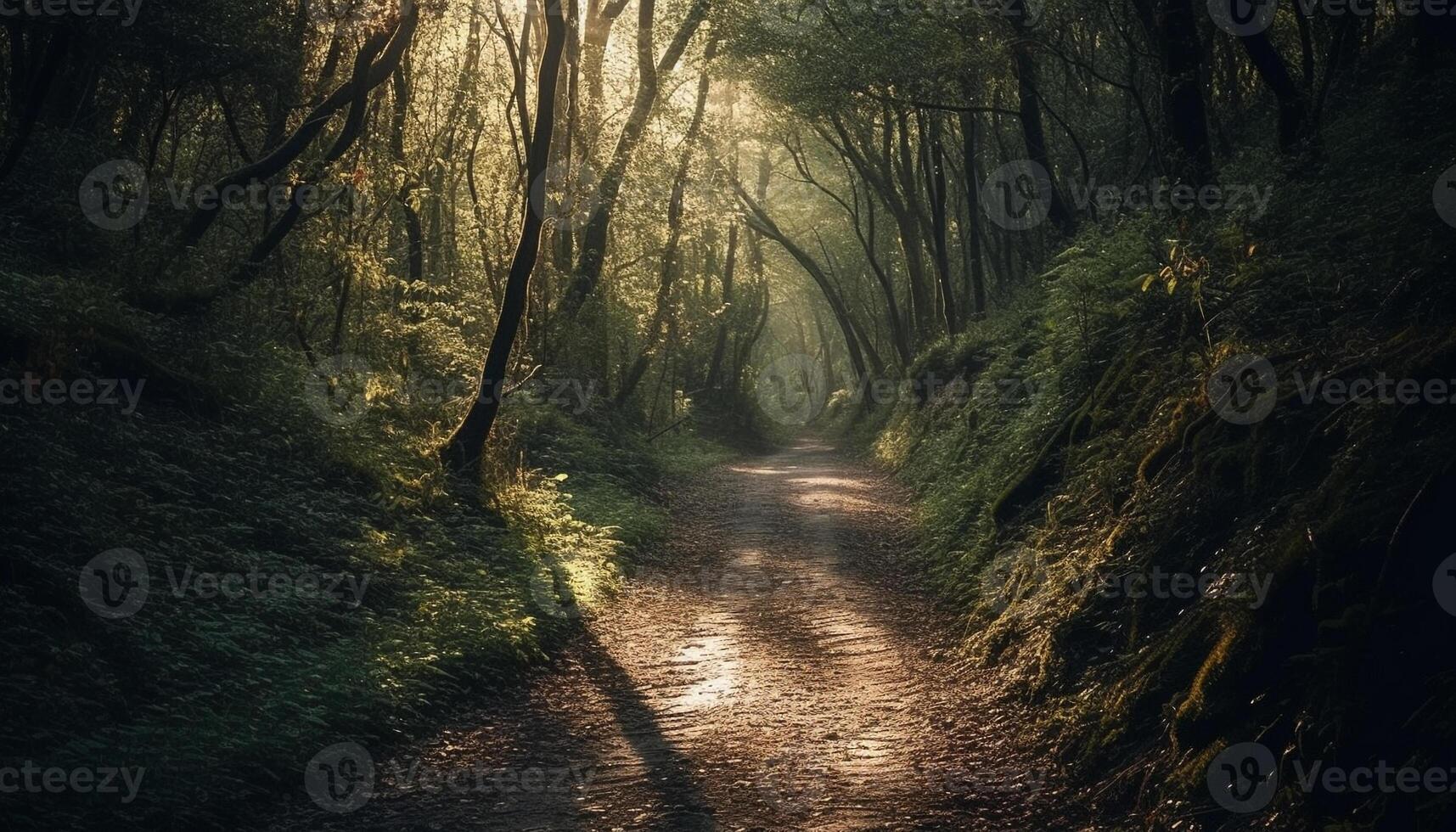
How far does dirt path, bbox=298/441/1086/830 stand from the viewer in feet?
21.3

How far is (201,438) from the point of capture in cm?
1091

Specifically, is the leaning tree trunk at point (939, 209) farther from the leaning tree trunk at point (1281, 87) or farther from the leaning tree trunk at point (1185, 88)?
the leaning tree trunk at point (1281, 87)

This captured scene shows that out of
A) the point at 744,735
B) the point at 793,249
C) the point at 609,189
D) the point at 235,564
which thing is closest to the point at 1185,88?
the point at 744,735

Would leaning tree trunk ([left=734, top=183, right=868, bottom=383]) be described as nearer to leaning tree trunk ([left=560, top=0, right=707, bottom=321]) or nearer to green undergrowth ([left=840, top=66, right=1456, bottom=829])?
leaning tree trunk ([left=560, top=0, right=707, bottom=321])

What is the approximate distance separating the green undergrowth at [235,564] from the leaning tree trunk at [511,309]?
448 millimetres

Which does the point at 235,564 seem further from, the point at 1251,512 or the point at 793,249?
the point at 793,249

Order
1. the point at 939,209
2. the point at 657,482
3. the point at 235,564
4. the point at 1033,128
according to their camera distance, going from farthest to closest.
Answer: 1. the point at 939,209
2. the point at 657,482
3. the point at 1033,128
4. the point at 235,564

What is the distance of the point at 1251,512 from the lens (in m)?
7.02

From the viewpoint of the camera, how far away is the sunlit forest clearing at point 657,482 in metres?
5.93

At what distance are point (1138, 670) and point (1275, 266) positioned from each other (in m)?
4.61

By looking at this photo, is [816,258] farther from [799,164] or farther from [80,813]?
[80,813]

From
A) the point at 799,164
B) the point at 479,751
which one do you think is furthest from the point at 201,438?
the point at 799,164

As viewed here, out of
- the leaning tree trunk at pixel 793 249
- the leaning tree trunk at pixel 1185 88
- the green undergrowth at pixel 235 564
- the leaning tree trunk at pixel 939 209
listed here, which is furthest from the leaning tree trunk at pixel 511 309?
the leaning tree trunk at pixel 793 249

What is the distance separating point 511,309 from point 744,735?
8.58 m
